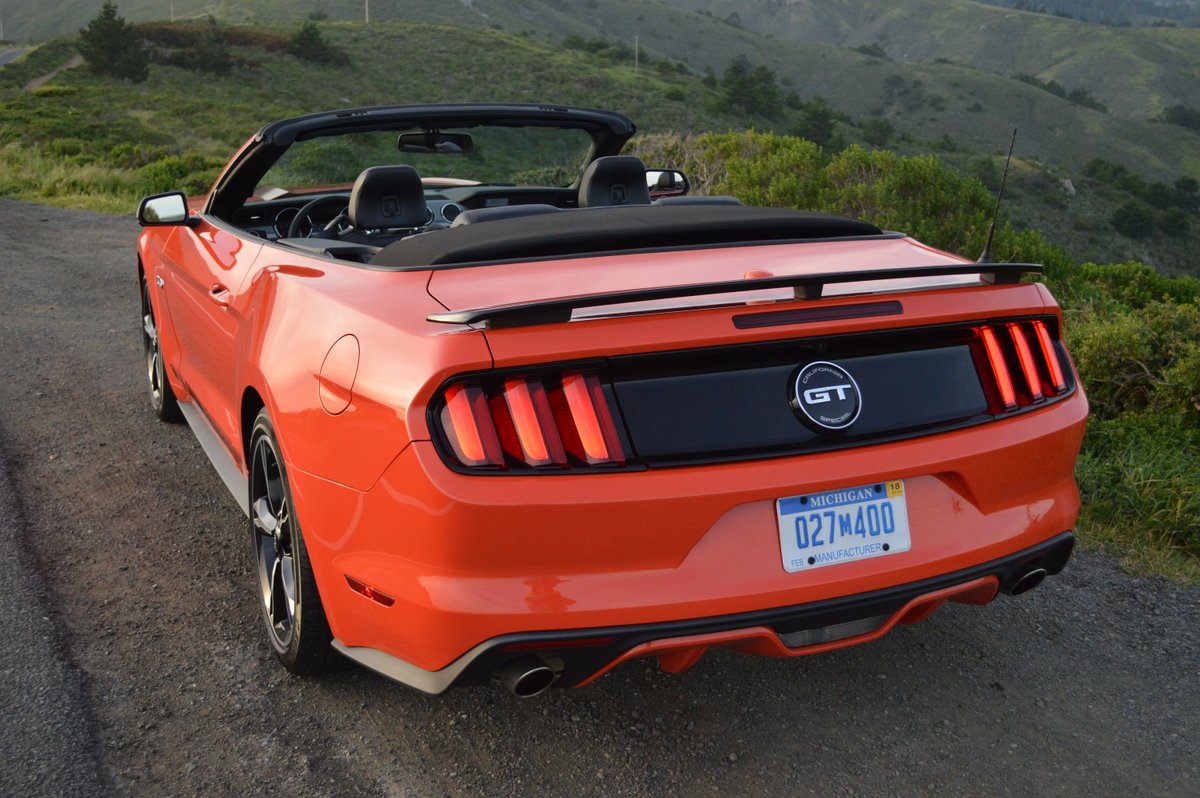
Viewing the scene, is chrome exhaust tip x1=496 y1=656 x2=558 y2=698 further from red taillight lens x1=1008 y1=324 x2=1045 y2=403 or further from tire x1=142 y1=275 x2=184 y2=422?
tire x1=142 y1=275 x2=184 y2=422

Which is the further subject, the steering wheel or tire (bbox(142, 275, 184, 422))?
tire (bbox(142, 275, 184, 422))

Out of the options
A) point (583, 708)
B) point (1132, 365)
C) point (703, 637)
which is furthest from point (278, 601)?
point (1132, 365)

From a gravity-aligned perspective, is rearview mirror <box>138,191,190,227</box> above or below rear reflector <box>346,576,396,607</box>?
above

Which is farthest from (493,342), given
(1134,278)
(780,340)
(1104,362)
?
(1134,278)

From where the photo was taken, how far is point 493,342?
2.12 m

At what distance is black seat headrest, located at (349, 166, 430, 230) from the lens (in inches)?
144

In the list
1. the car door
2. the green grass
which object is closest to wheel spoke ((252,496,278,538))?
the car door

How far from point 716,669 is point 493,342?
1.41 metres

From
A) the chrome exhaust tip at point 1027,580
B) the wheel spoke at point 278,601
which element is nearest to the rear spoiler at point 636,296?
the chrome exhaust tip at point 1027,580

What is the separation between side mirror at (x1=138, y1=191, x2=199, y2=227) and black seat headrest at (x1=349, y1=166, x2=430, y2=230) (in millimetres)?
791

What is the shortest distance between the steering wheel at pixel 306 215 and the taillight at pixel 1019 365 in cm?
264

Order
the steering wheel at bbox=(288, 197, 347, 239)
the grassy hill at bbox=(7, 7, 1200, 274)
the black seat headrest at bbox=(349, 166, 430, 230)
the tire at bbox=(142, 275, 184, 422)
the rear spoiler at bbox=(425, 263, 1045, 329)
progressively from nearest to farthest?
the rear spoiler at bbox=(425, 263, 1045, 329) → the black seat headrest at bbox=(349, 166, 430, 230) → the steering wheel at bbox=(288, 197, 347, 239) → the tire at bbox=(142, 275, 184, 422) → the grassy hill at bbox=(7, 7, 1200, 274)

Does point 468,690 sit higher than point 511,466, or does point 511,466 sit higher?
point 511,466

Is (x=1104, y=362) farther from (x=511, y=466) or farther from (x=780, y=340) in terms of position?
(x=511, y=466)
